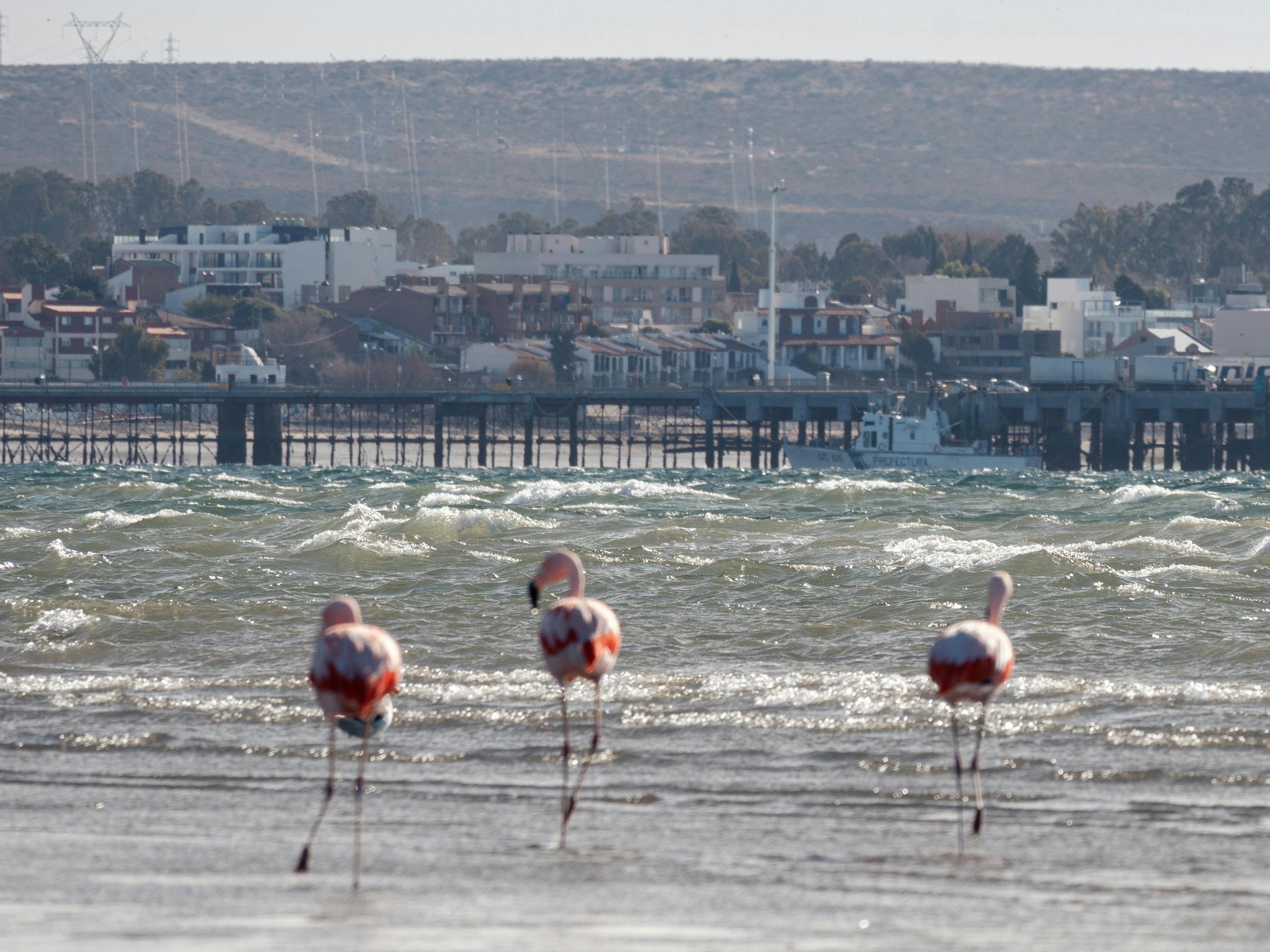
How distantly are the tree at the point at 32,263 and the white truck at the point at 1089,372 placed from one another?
86.9 m

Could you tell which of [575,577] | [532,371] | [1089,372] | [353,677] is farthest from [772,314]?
[353,677]

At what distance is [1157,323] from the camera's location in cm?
13500

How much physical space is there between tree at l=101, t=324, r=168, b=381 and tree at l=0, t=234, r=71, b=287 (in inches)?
1095

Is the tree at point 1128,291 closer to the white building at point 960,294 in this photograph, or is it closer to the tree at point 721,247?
the white building at point 960,294

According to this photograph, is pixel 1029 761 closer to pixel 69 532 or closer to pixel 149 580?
pixel 149 580

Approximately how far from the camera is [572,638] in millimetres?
12609

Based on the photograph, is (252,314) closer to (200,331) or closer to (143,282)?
(200,331)

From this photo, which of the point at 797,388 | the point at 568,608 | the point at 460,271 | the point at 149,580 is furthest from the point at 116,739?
the point at 460,271

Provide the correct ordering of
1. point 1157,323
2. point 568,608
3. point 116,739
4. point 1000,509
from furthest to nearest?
point 1157,323
point 1000,509
point 116,739
point 568,608

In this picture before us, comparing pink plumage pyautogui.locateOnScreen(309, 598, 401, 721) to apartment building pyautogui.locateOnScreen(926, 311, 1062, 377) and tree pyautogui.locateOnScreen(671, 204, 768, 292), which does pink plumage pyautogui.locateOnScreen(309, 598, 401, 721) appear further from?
tree pyautogui.locateOnScreen(671, 204, 768, 292)

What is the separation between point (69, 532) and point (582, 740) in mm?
23047

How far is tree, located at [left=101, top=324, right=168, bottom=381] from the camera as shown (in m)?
123

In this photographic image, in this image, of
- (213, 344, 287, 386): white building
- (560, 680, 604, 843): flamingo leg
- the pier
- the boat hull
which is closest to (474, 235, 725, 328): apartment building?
(213, 344, 287, 386): white building

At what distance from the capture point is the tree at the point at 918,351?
131 meters
